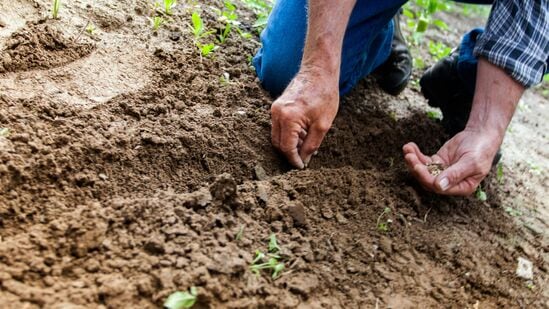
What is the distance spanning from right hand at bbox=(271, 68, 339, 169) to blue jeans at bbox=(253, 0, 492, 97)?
14.6 inches

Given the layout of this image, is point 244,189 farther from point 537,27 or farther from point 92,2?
point 537,27

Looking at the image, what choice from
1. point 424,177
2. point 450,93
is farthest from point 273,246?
point 450,93

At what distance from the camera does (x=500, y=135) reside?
2.02 m

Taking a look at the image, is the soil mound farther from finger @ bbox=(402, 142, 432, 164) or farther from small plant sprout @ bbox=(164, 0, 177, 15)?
finger @ bbox=(402, 142, 432, 164)

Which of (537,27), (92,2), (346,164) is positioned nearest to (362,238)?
(346,164)

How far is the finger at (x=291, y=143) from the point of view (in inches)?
66.8

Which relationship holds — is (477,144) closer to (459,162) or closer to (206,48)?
(459,162)

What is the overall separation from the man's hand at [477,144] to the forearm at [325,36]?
0.46 metres

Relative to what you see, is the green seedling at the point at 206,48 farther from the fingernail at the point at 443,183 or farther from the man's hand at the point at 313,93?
the fingernail at the point at 443,183

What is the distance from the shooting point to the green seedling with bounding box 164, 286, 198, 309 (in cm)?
115

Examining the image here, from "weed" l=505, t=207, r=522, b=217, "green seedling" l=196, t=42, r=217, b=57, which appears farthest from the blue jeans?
"weed" l=505, t=207, r=522, b=217

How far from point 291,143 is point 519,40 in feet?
3.62

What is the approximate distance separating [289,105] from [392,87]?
1.13 m

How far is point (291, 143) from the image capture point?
1.73 m
